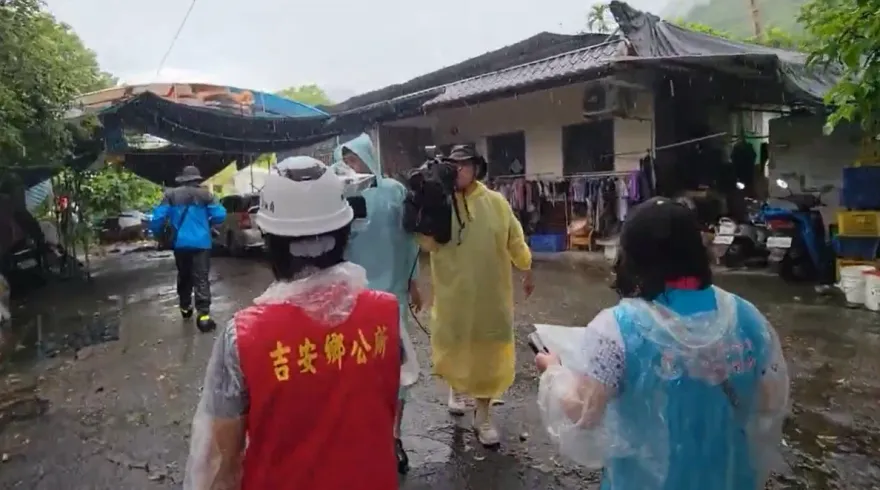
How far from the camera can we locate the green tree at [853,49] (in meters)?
2.99

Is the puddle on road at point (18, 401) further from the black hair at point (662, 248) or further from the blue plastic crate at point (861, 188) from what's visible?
the blue plastic crate at point (861, 188)

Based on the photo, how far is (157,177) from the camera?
18.6 metres

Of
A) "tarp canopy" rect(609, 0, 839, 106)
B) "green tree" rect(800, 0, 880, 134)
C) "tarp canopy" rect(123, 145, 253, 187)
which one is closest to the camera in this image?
"green tree" rect(800, 0, 880, 134)

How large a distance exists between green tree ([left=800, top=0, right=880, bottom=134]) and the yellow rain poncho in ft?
5.83

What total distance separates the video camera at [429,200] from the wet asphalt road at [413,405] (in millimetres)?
1298

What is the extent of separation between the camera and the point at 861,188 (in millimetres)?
7641

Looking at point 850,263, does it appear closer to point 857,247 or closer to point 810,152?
point 857,247

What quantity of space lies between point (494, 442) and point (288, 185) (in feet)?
8.73

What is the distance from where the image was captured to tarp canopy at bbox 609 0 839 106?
8836 mm

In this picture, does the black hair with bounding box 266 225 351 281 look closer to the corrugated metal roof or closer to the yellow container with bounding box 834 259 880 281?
the yellow container with bounding box 834 259 880 281

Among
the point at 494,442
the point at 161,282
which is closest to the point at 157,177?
the point at 161,282

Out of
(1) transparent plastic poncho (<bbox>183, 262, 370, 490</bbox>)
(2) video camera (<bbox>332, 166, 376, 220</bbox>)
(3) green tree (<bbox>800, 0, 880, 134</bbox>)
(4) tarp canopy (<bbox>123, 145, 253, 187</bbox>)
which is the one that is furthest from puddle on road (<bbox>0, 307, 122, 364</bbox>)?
(4) tarp canopy (<bbox>123, 145, 253, 187</bbox>)

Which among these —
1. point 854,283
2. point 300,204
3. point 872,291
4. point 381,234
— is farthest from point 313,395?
point 854,283

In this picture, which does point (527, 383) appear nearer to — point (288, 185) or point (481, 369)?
point (481, 369)
